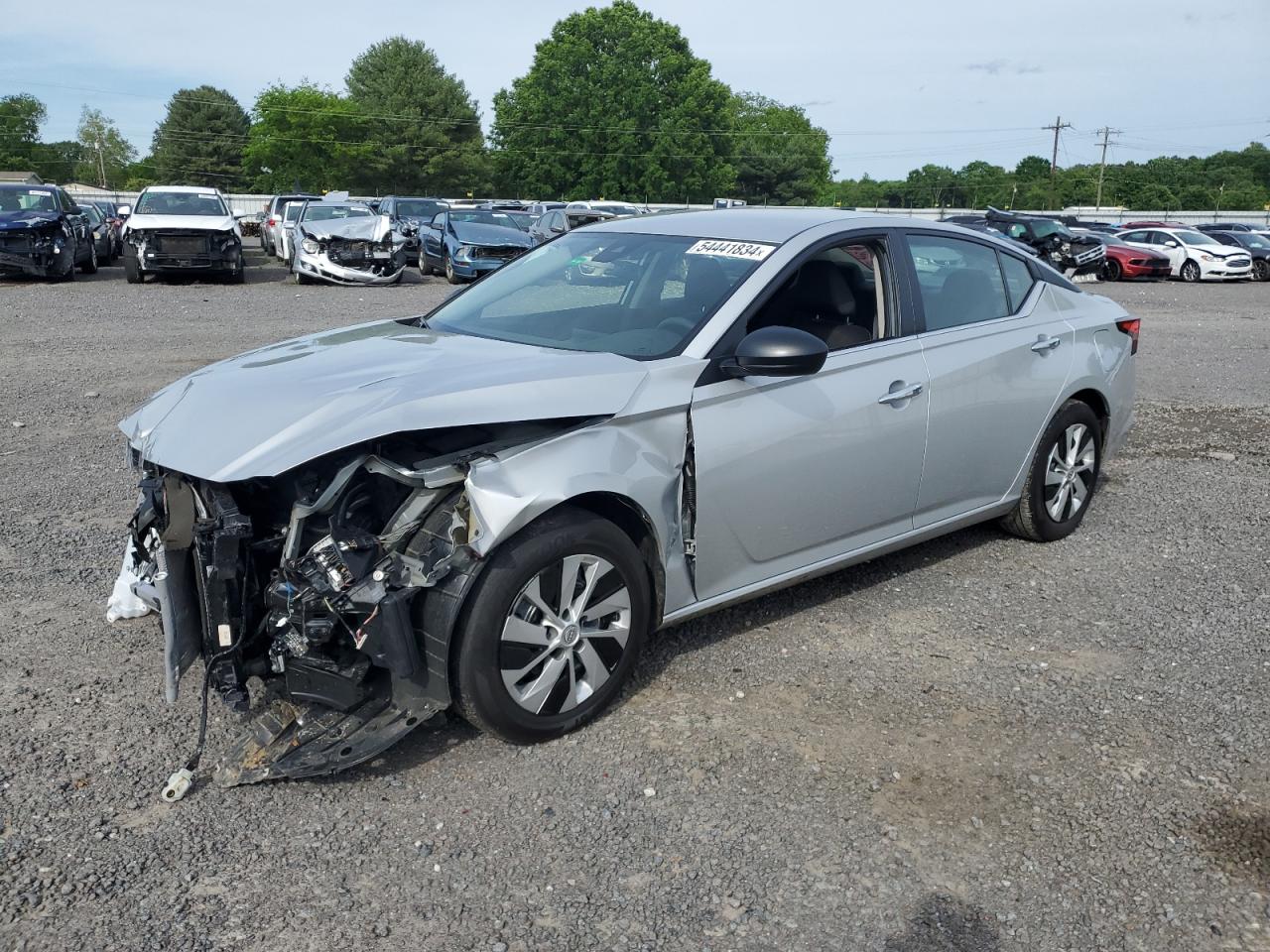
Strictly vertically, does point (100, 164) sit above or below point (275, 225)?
above

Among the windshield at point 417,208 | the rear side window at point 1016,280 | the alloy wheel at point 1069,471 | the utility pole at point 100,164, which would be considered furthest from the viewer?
the utility pole at point 100,164

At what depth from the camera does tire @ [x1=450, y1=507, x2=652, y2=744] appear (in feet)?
11.1

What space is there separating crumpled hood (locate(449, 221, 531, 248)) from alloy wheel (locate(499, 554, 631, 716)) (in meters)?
18.7

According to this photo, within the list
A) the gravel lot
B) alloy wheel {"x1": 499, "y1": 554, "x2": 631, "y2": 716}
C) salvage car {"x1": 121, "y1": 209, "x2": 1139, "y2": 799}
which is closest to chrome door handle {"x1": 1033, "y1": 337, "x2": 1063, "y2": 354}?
salvage car {"x1": 121, "y1": 209, "x2": 1139, "y2": 799}

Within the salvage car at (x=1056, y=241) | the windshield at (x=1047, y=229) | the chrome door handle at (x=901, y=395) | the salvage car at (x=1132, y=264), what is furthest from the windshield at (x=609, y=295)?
the salvage car at (x=1132, y=264)

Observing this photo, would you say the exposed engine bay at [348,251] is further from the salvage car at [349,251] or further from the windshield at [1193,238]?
the windshield at [1193,238]

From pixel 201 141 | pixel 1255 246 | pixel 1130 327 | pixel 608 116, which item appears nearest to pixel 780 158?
pixel 608 116

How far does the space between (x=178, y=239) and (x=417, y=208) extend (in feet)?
31.8

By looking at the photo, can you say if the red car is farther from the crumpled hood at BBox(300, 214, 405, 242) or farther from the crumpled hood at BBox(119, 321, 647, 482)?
the crumpled hood at BBox(119, 321, 647, 482)

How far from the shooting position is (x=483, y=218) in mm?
23703

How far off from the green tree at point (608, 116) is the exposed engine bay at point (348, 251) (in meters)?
65.3

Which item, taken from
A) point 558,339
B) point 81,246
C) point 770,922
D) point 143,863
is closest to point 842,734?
point 770,922

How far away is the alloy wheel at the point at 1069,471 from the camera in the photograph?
5.68 metres

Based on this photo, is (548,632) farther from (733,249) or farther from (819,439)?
(733,249)
